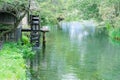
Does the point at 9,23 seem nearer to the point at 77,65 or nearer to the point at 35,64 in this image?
the point at 35,64

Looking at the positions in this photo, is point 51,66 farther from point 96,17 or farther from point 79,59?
point 96,17

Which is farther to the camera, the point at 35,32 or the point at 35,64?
the point at 35,32

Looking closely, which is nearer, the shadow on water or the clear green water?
the shadow on water

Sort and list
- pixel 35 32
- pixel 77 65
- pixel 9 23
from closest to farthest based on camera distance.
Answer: pixel 77 65, pixel 9 23, pixel 35 32

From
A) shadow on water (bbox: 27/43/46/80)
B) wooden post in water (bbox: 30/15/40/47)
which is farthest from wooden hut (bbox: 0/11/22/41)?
shadow on water (bbox: 27/43/46/80)

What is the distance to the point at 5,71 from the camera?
53.1ft

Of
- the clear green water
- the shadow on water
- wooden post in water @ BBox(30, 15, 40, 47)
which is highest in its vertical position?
wooden post in water @ BBox(30, 15, 40, 47)

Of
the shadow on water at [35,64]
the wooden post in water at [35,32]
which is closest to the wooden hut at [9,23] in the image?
the wooden post in water at [35,32]

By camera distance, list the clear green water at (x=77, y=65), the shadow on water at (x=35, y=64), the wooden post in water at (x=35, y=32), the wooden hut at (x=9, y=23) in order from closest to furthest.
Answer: the shadow on water at (x=35, y=64)
the clear green water at (x=77, y=65)
the wooden hut at (x=9, y=23)
the wooden post in water at (x=35, y=32)

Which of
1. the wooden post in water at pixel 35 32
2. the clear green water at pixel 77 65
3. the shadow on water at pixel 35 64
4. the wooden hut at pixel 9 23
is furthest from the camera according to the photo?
the wooden post in water at pixel 35 32

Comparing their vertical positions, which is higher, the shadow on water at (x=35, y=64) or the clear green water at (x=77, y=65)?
the shadow on water at (x=35, y=64)

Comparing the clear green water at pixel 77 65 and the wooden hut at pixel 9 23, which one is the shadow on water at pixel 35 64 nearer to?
the clear green water at pixel 77 65

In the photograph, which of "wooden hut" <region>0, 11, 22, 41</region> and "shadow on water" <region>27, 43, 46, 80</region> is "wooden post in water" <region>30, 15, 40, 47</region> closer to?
"shadow on water" <region>27, 43, 46, 80</region>

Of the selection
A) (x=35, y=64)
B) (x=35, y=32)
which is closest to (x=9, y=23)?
(x=35, y=32)
